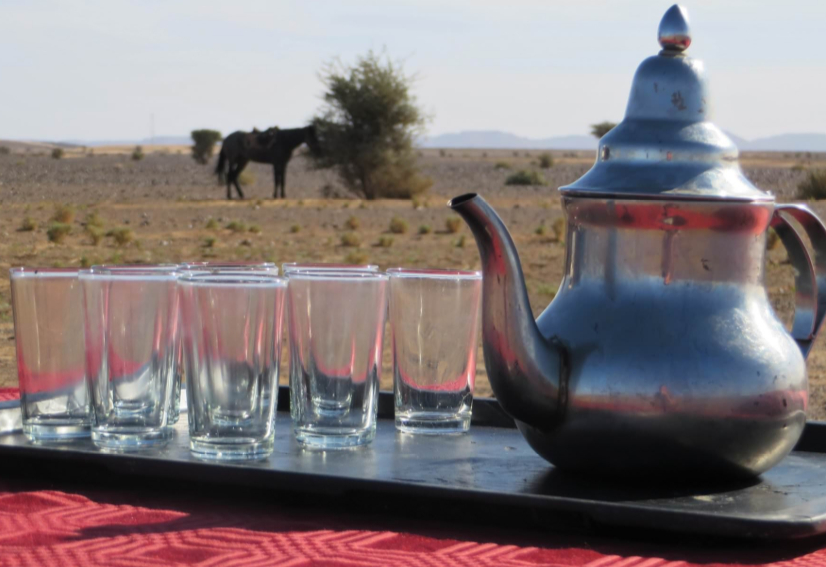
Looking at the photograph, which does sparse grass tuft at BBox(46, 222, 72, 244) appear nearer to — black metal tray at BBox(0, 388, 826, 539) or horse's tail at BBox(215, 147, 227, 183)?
black metal tray at BBox(0, 388, 826, 539)

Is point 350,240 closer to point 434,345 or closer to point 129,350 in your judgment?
point 434,345

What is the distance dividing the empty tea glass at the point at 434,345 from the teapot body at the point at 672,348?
0.67ft

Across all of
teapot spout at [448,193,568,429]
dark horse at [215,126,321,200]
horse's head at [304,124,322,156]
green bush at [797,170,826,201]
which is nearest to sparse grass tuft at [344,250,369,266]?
teapot spout at [448,193,568,429]

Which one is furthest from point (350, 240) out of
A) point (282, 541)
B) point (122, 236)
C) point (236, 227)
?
point (282, 541)

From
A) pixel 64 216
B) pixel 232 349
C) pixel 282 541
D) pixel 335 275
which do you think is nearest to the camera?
pixel 282 541

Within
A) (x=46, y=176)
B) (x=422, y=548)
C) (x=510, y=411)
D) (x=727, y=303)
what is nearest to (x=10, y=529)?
(x=422, y=548)

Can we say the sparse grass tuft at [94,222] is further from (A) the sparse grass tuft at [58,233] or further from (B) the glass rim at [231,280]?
(B) the glass rim at [231,280]

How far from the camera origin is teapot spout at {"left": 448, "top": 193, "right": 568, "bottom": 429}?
1124mm

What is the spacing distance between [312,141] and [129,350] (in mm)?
19764

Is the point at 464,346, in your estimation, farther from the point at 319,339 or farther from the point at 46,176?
the point at 46,176

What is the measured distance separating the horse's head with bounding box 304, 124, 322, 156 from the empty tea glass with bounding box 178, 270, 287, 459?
64.1 ft

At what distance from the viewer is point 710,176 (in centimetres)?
115

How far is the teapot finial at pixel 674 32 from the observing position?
1.24 m

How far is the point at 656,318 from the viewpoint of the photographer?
1111 millimetres
